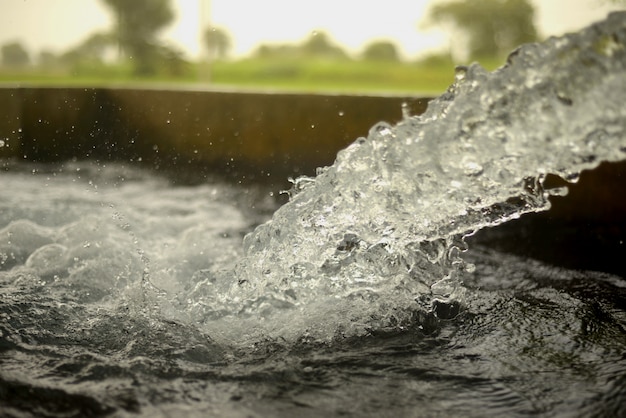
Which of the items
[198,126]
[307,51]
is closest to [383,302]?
[198,126]

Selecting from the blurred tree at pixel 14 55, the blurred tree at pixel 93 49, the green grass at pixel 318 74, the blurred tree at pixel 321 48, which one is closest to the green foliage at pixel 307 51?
the blurred tree at pixel 321 48

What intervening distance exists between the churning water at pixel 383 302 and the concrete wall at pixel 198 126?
2011mm

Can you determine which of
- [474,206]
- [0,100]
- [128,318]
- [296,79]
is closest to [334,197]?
[474,206]

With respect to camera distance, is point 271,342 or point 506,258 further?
point 506,258

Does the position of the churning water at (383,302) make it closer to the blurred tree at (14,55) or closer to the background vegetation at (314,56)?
the blurred tree at (14,55)

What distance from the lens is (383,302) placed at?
90.7 inches

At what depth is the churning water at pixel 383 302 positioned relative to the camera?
1.75 meters

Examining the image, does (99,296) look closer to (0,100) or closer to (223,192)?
(223,192)

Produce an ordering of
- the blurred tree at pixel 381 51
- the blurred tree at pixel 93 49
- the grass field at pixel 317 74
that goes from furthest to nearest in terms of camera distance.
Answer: the blurred tree at pixel 381 51
the grass field at pixel 317 74
the blurred tree at pixel 93 49

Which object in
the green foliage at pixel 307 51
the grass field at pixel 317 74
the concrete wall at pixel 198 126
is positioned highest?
the green foliage at pixel 307 51

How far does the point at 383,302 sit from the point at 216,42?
34.4ft

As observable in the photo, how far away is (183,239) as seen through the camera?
11.0 ft

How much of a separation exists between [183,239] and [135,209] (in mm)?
898

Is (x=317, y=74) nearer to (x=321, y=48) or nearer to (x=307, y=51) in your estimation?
(x=321, y=48)
